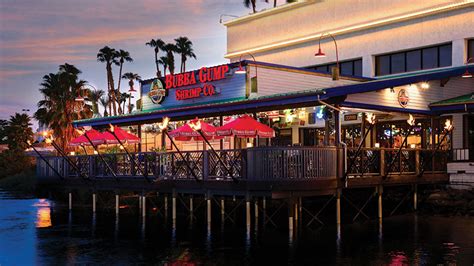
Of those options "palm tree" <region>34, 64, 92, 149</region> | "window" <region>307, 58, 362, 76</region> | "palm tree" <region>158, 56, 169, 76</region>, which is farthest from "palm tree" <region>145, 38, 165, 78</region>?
"window" <region>307, 58, 362, 76</region>

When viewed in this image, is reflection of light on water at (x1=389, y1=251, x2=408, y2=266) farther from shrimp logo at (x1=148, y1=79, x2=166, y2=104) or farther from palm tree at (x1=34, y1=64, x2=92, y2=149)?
palm tree at (x1=34, y1=64, x2=92, y2=149)

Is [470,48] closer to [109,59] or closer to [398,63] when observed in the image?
[398,63]

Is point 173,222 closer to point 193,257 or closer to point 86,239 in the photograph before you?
point 86,239

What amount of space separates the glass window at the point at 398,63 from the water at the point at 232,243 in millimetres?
10540

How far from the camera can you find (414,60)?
35875mm

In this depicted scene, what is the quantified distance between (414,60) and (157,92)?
1445 centimetres

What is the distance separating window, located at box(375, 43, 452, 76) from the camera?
3456 cm

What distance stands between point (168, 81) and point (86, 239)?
12174 mm

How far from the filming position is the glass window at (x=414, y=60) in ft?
117

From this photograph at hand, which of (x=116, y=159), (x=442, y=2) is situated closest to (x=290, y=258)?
(x=116, y=159)

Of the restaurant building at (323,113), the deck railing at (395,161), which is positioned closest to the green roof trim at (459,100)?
the restaurant building at (323,113)

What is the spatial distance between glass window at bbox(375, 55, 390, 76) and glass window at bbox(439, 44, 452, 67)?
3.39m

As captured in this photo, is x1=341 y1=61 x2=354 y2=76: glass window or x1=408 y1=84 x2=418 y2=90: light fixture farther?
x1=341 y1=61 x2=354 y2=76: glass window

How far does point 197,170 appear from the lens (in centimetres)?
2638
